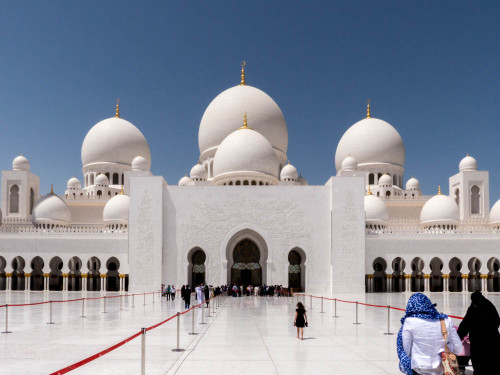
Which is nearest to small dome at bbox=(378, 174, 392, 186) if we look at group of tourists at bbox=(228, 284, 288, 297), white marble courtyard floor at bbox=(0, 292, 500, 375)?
group of tourists at bbox=(228, 284, 288, 297)

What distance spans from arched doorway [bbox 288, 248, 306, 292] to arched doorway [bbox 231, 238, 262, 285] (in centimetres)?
157

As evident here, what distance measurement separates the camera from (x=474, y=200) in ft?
113

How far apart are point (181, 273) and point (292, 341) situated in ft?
59.6

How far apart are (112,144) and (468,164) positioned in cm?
2326

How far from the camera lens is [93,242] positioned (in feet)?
93.1

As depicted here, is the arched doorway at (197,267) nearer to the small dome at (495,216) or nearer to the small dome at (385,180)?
the small dome at (385,180)

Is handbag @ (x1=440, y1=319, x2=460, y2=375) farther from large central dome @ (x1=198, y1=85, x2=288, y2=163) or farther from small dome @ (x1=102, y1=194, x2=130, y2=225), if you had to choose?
large central dome @ (x1=198, y1=85, x2=288, y2=163)

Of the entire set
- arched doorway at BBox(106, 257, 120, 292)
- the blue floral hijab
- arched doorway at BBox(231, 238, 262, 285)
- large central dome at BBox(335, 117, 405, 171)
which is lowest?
arched doorway at BBox(106, 257, 120, 292)

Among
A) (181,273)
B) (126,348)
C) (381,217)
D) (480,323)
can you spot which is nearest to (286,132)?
(381,217)

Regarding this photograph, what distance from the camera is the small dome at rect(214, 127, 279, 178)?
2827cm

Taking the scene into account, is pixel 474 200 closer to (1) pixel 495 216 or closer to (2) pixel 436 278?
(1) pixel 495 216

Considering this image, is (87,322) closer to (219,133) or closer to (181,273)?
(181,273)

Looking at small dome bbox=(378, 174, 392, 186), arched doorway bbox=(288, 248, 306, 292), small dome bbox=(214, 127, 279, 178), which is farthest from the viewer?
small dome bbox=(378, 174, 392, 186)

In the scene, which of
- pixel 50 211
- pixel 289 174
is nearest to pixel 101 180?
pixel 50 211
